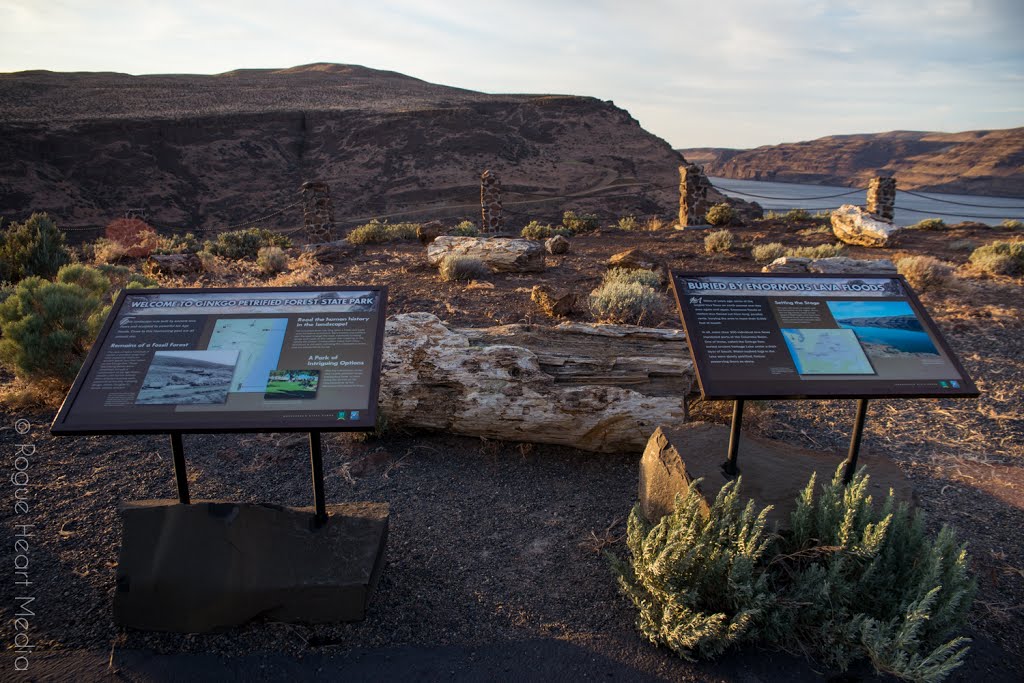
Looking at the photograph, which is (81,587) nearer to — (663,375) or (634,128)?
(663,375)

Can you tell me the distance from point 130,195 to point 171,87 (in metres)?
23.7

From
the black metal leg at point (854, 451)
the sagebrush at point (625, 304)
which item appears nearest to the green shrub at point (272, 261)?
the sagebrush at point (625, 304)

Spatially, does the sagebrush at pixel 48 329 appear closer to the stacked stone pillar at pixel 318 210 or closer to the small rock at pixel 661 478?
the small rock at pixel 661 478

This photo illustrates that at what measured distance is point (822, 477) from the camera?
10.7 ft

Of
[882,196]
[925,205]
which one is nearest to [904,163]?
[925,205]

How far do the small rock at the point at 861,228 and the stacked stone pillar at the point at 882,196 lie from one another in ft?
8.58

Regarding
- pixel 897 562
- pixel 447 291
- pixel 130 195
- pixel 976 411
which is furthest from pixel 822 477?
pixel 130 195

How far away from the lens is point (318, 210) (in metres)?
15.4

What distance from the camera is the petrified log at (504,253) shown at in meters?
9.82

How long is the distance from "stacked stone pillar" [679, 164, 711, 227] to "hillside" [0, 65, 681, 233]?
16.0 meters

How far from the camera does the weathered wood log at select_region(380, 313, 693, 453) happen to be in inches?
168

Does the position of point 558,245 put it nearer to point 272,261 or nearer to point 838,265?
point 838,265

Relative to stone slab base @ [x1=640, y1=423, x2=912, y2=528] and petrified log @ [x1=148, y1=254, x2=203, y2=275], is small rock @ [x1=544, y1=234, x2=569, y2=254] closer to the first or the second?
petrified log @ [x1=148, y1=254, x2=203, y2=275]

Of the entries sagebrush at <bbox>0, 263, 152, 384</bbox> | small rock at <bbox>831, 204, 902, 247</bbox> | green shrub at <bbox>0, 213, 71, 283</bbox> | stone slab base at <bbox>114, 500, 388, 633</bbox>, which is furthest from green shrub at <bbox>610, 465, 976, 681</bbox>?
small rock at <bbox>831, 204, 902, 247</bbox>
